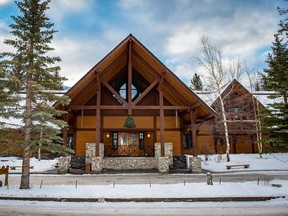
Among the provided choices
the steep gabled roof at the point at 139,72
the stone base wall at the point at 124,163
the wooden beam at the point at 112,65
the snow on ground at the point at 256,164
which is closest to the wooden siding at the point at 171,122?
the steep gabled roof at the point at 139,72

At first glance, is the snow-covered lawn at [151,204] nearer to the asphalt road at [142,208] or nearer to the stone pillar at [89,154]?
the asphalt road at [142,208]

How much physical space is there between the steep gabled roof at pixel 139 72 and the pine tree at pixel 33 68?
541cm

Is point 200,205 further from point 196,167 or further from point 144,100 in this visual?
point 144,100

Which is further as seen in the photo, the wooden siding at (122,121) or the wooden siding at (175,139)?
the wooden siding at (175,139)

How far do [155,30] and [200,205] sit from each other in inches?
496

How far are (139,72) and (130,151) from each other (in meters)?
7.23

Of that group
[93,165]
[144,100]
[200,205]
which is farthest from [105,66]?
[200,205]

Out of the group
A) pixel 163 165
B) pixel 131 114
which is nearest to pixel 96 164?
pixel 163 165

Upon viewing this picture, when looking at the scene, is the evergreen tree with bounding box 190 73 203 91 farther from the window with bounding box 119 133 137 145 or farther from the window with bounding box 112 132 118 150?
the window with bounding box 112 132 118 150

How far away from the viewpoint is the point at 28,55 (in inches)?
408

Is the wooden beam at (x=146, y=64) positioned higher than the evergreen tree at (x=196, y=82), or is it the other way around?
the evergreen tree at (x=196, y=82)

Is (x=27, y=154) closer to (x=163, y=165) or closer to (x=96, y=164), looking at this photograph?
(x=96, y=164)

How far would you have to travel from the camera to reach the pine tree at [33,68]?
10.2 meters

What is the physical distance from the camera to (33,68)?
10.5m
